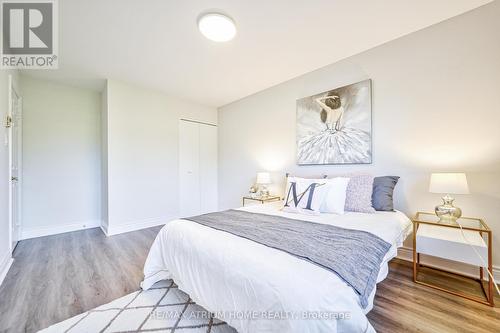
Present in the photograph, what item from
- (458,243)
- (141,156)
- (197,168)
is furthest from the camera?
(197,168)

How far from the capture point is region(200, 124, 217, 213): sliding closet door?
4.58 m

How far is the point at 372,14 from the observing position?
1.97 m

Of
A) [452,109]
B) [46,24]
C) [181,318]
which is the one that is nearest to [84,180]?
[46,24]

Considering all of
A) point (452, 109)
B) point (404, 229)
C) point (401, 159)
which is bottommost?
point (404, 229)

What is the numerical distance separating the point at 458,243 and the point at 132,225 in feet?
13.3

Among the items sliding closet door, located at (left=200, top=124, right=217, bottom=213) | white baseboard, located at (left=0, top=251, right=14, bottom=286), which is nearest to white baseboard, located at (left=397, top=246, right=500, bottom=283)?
sliding closet door, located at (left=200, top=124, right=217, bottom=213)

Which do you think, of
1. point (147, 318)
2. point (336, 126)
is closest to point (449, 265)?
point (336, 126)

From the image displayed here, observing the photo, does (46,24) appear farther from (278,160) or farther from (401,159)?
(401,159)

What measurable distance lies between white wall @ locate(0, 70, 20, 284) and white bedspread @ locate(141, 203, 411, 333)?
1.69 metres

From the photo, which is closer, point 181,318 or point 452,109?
point 181,318

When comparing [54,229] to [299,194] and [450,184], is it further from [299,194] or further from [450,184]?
[450,184]

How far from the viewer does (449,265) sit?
6.77 ft

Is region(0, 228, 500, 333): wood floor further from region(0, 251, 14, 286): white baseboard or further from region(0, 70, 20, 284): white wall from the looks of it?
region(0, 70, 20, 284): white wall

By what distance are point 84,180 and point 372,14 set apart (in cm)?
463
